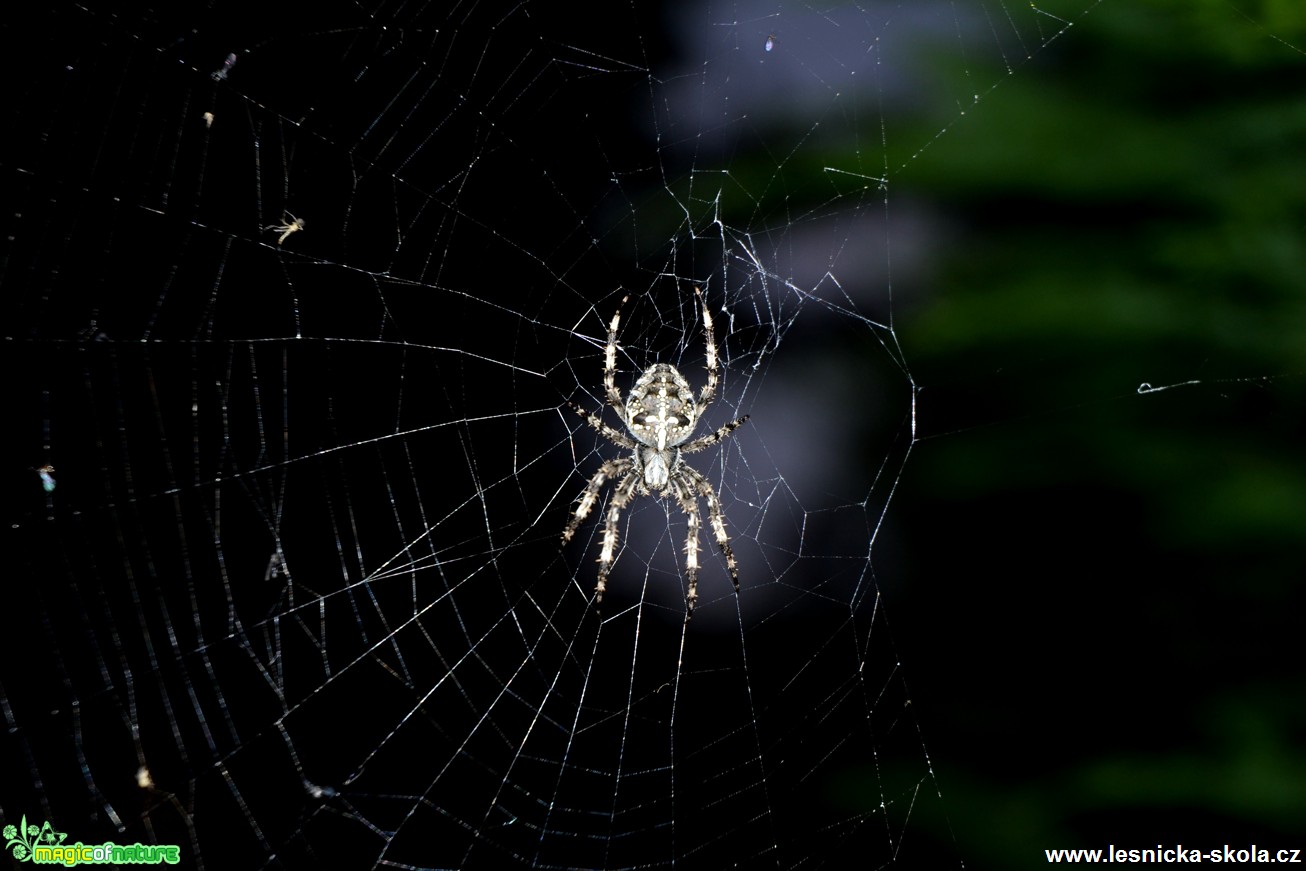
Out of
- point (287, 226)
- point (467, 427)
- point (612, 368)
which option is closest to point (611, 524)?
point (612, 368)

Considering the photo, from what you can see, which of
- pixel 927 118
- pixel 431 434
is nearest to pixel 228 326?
pixel 431 434

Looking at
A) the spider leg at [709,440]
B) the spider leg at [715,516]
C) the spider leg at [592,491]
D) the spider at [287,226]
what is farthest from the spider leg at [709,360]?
the spider at [287,226]

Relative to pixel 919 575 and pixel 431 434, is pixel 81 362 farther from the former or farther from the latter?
pixel 919 575

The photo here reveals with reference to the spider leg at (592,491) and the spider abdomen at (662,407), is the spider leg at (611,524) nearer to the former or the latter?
the spider leg at (592,491)

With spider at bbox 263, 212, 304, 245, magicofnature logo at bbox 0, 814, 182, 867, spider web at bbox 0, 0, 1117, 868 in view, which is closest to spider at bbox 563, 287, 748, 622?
spider web at bbox 0, 0, 1117, 868

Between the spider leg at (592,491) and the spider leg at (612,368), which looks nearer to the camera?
the spider leg at (612,368)

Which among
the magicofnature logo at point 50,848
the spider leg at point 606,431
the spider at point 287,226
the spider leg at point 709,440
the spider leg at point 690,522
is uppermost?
the spider at point 287,226

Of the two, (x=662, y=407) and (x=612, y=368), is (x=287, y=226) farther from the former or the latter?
(x=662, y=407)
